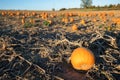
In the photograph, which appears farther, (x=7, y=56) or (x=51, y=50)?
(x=51, y=50)

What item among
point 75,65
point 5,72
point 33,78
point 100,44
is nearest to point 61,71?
point 75,65

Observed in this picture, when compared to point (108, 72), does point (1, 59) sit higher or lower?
higher

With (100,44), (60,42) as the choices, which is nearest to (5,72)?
(60,42)

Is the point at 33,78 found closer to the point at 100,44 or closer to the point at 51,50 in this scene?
the point at 51,50

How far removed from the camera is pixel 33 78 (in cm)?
474

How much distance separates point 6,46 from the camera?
5.80m

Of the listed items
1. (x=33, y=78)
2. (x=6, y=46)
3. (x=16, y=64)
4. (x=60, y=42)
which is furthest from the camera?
(x=60, y=42)

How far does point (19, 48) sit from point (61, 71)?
1411 millimetres

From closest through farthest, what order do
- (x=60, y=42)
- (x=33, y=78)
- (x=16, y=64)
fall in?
(x=33, y=78) → (x=16, y=64) → (x=60, y=42)

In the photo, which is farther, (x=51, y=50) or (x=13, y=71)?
(x=51, y=50)

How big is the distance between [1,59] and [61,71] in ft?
4.44

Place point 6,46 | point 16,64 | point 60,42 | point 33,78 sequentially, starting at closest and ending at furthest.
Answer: point 33,78 → point 16,64 → point 6,46 → point 60,42

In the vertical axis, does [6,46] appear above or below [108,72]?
above

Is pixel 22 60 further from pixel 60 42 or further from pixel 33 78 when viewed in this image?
pixel 60 42
